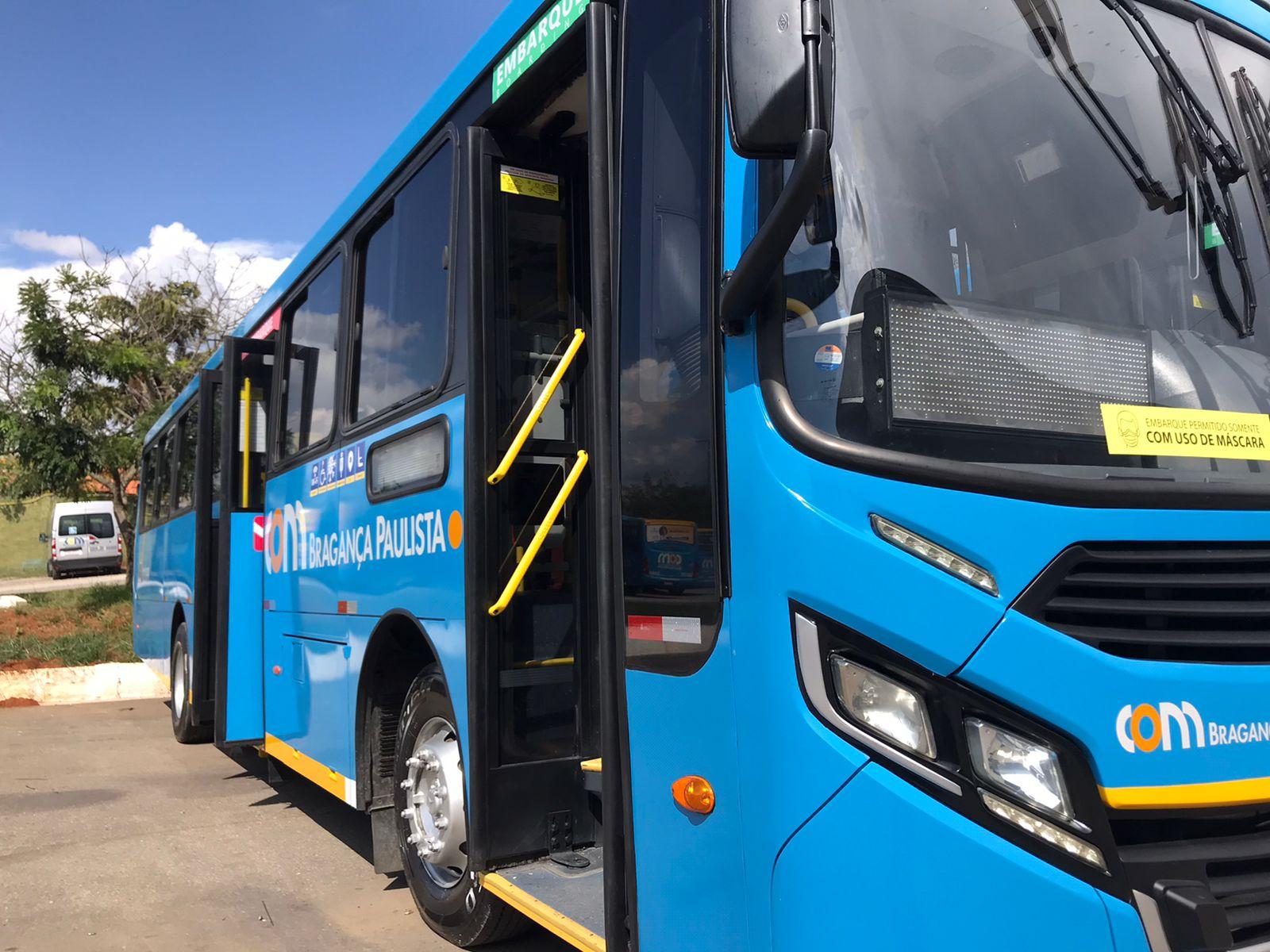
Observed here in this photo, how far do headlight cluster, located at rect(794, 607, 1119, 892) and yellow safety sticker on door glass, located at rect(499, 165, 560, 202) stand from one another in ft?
7.53

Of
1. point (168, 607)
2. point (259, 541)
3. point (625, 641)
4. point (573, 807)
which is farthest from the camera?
point (168, 607)

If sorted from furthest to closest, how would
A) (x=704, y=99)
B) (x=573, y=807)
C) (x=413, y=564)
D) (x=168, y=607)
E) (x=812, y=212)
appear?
1. (x=168, y=607)
2. (x=413, y=564)
3. (x=573, y=807)
4. (x=704, y=99)
5. (x=812, y=212)

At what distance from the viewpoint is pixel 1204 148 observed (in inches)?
106

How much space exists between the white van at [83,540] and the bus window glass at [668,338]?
3598cm

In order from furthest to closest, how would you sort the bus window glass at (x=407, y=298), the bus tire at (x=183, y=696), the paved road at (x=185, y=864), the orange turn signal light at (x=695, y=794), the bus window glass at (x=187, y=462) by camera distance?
1. the bus tire at (x=183, y=696)
2. the bus window glass at (x=187, y=462)
3. the paved road at (x=185, y=864)
4. the bus window glass at (x=407, y=298)
5. the orange turn signal light at (x=695, y=794)

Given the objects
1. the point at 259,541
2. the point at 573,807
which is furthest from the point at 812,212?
the point at 259,541

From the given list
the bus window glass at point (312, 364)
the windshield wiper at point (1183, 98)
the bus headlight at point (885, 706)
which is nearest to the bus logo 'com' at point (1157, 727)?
the bus headlight at point (885, 706)

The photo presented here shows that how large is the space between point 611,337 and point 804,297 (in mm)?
714

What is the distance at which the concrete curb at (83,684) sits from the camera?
1271 cm

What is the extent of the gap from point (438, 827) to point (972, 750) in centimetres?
256

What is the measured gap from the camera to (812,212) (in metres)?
2.38

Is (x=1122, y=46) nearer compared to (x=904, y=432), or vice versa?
(x=904, y=432)

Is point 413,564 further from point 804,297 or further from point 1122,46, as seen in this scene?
point 1122,46

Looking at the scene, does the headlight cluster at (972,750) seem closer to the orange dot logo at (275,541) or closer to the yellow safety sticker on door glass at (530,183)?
the yellow safety sticker on door glass at (530,183)
